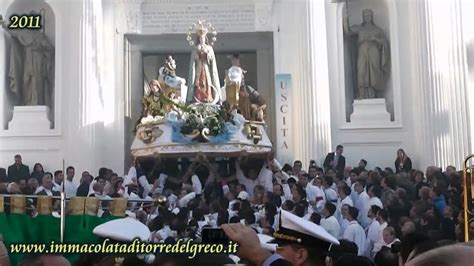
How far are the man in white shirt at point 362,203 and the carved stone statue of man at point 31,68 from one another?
9.72 metres

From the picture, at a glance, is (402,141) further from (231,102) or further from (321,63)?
(231,102)

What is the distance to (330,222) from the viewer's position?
1198cm

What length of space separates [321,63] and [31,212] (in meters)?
12.3

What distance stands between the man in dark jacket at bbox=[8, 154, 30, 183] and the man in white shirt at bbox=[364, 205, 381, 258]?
9.16 metres

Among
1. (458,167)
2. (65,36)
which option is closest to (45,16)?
(65,36)

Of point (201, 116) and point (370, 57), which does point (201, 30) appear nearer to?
point (201, 116)

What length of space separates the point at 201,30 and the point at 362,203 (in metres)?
7.29

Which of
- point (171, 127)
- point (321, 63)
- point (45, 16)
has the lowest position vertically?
point (171, 127)

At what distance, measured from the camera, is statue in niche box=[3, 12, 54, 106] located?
19578 mm

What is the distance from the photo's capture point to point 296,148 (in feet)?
62.0

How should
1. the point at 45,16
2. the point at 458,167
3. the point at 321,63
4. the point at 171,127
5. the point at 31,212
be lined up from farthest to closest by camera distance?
the point at 45,16 → the point at 321,63 → the point at 458,167 → the point at 171,127 → the point at 31,212

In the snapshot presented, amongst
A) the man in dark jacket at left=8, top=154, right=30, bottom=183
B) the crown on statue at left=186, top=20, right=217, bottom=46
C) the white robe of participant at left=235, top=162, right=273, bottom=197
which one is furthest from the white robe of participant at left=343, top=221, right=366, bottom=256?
the man in dark jacket at left=8, top=154, right=30, bottom=183

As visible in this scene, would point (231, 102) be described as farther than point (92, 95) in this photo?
No

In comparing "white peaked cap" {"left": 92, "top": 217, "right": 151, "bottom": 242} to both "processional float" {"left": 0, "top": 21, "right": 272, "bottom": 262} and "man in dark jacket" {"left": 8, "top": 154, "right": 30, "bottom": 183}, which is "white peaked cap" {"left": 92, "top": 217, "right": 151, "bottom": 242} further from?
"man in dark jacket" {"left": 8, "top": 154, "right": 30, "bottom": 183}
